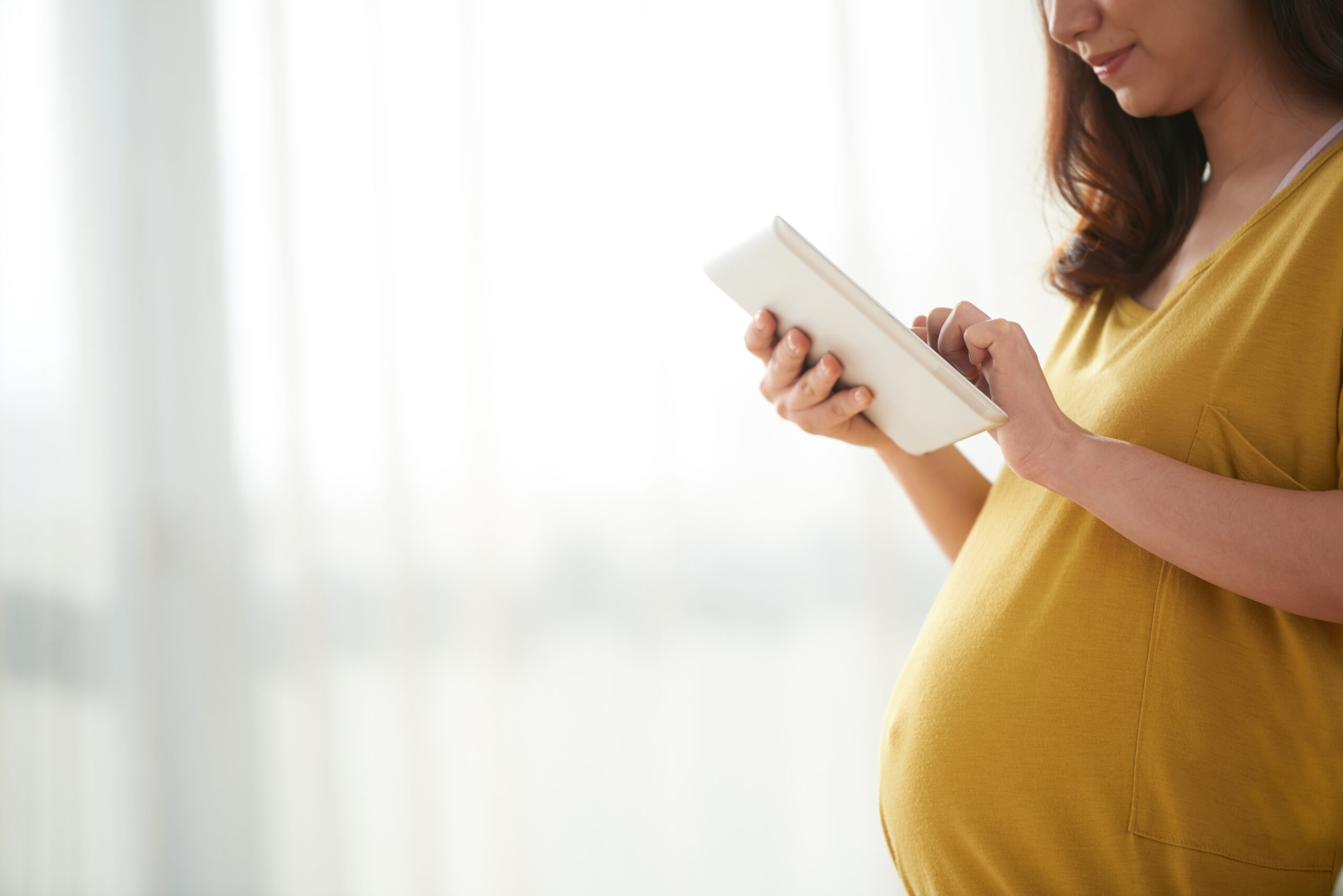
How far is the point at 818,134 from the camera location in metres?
1.41

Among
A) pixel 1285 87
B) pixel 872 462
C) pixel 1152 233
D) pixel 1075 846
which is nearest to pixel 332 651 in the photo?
pixel 872 462

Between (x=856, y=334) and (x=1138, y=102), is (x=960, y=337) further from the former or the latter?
(x=1138, y=102)

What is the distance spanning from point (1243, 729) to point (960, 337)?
0.33 m

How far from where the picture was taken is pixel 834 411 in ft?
2.47

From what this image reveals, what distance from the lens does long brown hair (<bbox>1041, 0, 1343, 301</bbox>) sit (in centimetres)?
80

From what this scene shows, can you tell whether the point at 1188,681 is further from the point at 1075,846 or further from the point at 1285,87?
the point at 1285,87

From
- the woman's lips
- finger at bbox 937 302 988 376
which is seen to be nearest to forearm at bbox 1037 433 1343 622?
finger at bbox 937 302 988 376

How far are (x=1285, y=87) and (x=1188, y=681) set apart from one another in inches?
18.3

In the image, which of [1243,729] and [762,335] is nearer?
[1243,729]

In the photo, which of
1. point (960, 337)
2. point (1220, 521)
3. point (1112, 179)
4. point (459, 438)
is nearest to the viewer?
point (1220, 521)

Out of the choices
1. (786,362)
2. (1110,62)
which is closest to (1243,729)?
(786,362)

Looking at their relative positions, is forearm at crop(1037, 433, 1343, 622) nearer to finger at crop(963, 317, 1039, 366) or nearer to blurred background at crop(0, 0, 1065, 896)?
finger at crop(963, 317, 1039, 366)

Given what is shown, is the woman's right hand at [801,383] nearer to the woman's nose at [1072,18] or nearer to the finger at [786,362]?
the finger at [786,362]

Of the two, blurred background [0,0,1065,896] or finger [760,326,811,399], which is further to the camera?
blurred background [0,0,1065,896]
